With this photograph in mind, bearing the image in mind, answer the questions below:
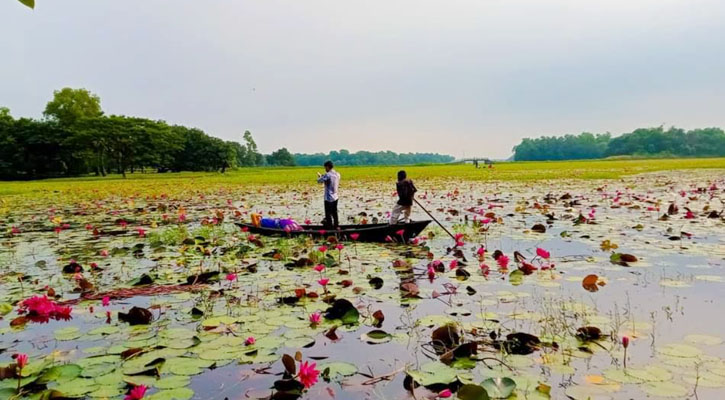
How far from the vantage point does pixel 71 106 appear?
57812 mm

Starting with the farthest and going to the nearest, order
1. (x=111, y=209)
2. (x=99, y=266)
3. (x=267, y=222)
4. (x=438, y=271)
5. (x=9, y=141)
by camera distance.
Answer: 1. (x=9, y=141)
2. (x=111, y=209)
3. (x=267, y=222)
4. (x=99, y=266)
5. (x=438, y=271)

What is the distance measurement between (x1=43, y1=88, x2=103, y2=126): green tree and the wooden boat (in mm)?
56748

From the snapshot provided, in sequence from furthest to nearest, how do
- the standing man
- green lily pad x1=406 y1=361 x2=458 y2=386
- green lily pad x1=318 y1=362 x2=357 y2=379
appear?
the standing man → green lily pad x1=318 y1=362 x2=357 y2=379 → green lily pad x1=406 y1=361 x2=458 y2=386

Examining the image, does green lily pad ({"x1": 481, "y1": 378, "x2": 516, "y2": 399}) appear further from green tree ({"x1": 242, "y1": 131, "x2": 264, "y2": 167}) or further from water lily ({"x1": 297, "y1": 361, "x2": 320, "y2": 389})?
green tree ({"x1": 242, "y1": 131, "x2": 264, "y2": 167})

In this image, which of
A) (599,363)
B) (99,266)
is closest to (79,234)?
(99,266)

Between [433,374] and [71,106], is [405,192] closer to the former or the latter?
[433,374]

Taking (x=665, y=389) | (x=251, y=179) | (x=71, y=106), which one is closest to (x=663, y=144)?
(x=251, y=179)

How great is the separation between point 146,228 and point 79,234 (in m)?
1.46

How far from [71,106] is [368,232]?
200 ft

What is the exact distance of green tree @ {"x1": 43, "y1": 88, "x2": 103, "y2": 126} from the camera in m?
56.8

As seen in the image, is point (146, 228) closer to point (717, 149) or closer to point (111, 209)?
point (111, 209)

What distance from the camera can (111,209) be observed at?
17.2m

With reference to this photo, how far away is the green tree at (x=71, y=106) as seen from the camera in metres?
56.8

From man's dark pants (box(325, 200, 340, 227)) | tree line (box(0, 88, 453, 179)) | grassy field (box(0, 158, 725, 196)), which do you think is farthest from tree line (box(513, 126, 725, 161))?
man's dark pants (box(325, 200, 340, 227))
